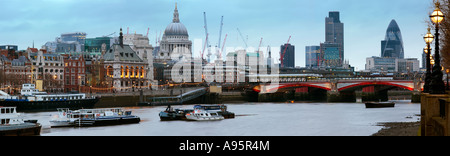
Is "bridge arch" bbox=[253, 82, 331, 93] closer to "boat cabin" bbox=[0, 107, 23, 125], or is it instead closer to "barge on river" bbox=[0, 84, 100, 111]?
"barge on river" bbox=[0, 84, 100, 111]

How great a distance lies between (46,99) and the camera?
87.8 m

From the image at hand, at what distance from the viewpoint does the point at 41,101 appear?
3413 inches

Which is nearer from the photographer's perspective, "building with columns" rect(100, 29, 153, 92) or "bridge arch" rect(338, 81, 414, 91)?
"bridge arch" rect(338, 81, 414, 91)

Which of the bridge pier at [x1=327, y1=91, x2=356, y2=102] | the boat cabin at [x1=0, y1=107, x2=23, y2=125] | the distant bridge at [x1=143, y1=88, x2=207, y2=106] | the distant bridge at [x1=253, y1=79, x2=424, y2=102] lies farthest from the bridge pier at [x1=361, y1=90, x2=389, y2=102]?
the boat cabin at [x1=0, y1=107, x2=23, y2=125]

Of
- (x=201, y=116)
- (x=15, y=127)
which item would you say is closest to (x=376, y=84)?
(x=201, y=116)

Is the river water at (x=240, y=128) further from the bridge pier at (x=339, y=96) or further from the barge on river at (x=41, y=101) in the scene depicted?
the bridge pier at (x=339, y=96)

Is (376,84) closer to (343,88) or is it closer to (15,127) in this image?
(343,88)

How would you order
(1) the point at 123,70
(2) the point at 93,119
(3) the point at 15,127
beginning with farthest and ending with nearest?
(1) the point at 123,70 < (2) the point at 93,119 < (3) the point at 15,127

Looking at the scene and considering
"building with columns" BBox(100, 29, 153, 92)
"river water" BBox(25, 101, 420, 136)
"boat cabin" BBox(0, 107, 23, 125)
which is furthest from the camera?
"building with columns" BBox(100, 29, 153, 92)

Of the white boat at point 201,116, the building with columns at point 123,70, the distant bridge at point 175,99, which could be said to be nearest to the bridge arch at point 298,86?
the distant bridge at point 175,99

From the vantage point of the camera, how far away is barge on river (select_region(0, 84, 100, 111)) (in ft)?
277

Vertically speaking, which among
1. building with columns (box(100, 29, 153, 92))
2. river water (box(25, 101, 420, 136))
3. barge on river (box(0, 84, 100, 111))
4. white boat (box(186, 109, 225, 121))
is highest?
building with columns (box(100, 29, 153, 92))

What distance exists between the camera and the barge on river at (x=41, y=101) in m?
84.3
